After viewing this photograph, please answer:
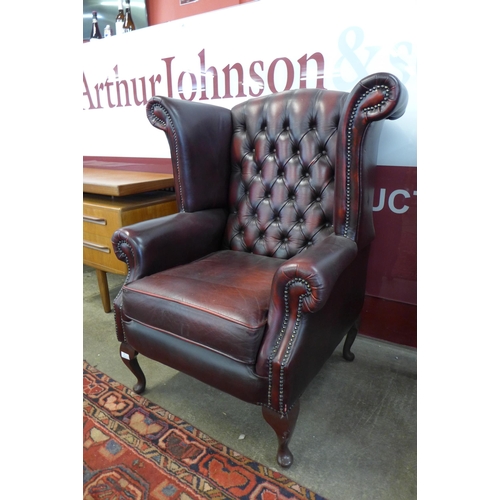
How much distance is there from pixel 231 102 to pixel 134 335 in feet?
4.61

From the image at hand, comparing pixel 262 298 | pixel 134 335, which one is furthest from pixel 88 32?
pixel 262 298

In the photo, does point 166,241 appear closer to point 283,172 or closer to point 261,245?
point 261,245

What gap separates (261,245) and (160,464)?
0.97 meters

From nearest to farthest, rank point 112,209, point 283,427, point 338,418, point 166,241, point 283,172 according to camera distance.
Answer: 1. point 283,427
2. point 338,418
3. point 166,241
4. point 283,172
5. point 112,209

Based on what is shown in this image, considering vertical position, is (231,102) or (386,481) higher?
(231,102)

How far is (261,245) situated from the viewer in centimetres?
173

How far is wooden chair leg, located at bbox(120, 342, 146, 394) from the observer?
4.90 feet

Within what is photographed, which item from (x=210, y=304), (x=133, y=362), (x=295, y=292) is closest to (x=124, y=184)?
(x=133, y=362)

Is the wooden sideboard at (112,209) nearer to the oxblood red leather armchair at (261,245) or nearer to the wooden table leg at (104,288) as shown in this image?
the wooden table leg at (104,288)

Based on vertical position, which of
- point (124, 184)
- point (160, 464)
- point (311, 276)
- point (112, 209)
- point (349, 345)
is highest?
point (124, 184)

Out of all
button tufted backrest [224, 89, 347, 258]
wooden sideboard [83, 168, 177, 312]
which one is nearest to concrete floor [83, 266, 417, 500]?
wooden sideboard [83, 168, 177, 312]

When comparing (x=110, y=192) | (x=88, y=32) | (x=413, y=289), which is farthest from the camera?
(x=88, y=32)
